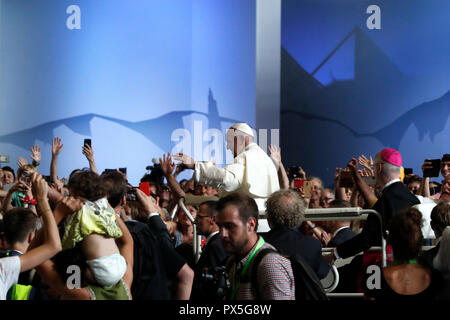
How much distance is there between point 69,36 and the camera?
36.3 feet

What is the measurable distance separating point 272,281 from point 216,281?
25cm

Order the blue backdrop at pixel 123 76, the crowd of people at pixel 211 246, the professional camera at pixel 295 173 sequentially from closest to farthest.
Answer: the crowd of people at pixel 211 246 < the professional camera at pixel 295 173 < the blue backdrop at pixel 123 76

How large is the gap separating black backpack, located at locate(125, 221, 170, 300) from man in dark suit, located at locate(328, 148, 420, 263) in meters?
1.22

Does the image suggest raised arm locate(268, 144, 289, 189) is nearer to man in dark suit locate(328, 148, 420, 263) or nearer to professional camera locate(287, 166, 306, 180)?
man in dark suit locate(328, 148, 420, 263)

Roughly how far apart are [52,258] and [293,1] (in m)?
7.96

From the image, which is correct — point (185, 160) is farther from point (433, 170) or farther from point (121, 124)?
point (121, 124)

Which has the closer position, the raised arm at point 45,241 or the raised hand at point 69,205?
the raised arm at point 45,241

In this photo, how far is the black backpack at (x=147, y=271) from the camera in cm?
403

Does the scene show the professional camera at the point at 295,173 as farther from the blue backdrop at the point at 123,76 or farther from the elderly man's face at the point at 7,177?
the elderly man's face at the point at 7,177

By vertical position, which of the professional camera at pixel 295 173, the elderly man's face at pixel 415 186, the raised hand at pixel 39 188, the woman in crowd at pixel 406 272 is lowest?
the elderly man's face at pixel 415 186

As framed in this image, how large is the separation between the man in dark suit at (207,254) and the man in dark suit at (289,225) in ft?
1.02

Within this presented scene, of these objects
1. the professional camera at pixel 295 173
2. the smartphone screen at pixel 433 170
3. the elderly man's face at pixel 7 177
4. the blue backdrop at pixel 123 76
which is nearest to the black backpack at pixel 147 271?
the smartphone screen at pixel 433 170

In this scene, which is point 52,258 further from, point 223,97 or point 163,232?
point 223,97

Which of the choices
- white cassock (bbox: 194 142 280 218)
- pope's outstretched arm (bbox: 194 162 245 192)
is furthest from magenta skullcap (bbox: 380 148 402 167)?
pope's outstretched arm (bbox: 194 162 245 192)
